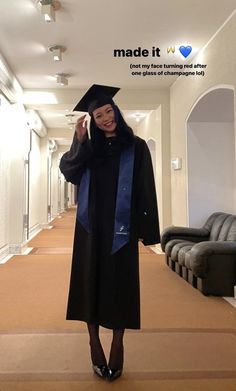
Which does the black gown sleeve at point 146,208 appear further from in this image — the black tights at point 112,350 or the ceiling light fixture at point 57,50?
the ceiling light fixture at point 57,50

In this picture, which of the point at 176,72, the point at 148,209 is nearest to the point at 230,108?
the point at 176,72

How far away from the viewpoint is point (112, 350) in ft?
6.44

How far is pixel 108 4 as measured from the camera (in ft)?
11.1

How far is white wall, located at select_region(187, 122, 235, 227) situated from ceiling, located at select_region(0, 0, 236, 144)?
1.11 metres

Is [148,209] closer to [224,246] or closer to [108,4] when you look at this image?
[224,246]

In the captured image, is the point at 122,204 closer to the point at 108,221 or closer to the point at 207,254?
the point at 108,221

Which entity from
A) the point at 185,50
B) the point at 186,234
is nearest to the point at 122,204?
the point at 186,234

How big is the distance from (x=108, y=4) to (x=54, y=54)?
121cm

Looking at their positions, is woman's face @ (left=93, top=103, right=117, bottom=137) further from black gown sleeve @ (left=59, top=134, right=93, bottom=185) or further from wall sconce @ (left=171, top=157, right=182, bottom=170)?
wall sconce @ (left=171, top=157, right=182, bottom=170)

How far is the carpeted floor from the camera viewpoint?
1.97 meters

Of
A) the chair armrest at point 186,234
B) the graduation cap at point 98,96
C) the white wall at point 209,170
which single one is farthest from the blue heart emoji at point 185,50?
the graduation cap at point 98,96

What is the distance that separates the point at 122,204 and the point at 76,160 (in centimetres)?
37

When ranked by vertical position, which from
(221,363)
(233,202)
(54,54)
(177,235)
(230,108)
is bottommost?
(221,363)

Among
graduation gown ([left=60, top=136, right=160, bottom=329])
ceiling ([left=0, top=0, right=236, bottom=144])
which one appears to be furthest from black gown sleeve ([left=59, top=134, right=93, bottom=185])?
ceiling ([left=0, top=0, right=236, bottom=144])
